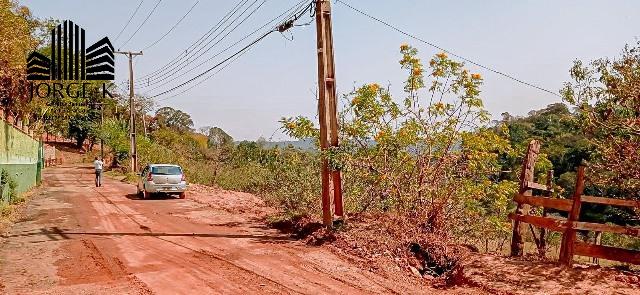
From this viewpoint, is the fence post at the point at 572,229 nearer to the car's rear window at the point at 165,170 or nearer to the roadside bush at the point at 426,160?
the roadside bush at the point at 426,160

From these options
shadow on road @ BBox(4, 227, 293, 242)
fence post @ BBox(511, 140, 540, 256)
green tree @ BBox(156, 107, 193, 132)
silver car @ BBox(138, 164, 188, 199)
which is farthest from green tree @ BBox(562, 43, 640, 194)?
A: green tree @ BBox(156, 107, 193, 132)

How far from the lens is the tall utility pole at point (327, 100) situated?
11.5 metres

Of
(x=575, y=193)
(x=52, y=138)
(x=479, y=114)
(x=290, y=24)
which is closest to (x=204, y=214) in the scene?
(x=290, y=24)

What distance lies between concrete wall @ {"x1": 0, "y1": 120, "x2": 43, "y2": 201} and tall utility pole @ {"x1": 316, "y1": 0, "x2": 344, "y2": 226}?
12.6 metres

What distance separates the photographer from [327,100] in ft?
38.1

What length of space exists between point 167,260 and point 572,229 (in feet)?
23.5

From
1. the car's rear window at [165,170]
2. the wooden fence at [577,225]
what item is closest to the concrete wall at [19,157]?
the car's rear window at [165,170]

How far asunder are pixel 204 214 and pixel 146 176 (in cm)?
710

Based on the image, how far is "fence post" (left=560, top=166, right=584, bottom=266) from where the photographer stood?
26.6 feet

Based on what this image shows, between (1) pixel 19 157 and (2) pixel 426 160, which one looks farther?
(1) pixel 19 157

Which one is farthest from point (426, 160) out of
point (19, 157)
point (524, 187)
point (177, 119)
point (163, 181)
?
point (177, 119)

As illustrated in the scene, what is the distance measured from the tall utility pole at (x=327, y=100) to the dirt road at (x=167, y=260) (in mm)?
1435

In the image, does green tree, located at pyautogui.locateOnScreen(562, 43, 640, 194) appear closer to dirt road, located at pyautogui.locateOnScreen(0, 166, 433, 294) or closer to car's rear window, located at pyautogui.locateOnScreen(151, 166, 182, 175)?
dirt road, located at pyautogui.locateOnScreen(0, 166, 433, 294)

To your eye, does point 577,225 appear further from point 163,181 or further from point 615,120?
point 163,181
